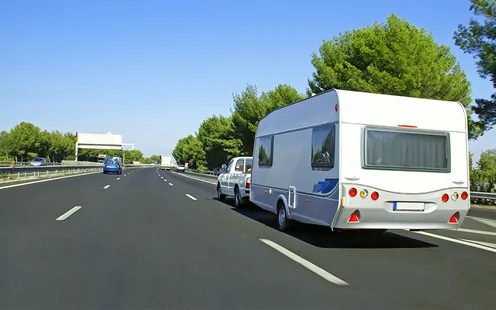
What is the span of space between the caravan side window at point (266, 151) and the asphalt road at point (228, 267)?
170 cm

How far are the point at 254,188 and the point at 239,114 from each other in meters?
35.4

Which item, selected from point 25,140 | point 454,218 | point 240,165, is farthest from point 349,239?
point 25,140

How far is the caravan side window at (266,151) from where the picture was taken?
36.4 ft

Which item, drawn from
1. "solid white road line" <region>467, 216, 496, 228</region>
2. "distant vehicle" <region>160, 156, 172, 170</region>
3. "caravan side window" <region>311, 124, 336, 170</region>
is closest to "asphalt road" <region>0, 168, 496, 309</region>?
"caravan side window" <region>311, 124, 336, 170</region>

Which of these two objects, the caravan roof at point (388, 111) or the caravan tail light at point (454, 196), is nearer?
the caravan roof at point (388, 111)

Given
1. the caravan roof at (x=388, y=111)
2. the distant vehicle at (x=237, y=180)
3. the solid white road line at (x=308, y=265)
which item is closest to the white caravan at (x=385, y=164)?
the caravan roof at (x=388, y=111)

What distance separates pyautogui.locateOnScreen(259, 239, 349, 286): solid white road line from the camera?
226 inches

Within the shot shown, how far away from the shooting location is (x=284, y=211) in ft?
32.4

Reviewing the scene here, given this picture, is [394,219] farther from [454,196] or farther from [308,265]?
[308,265]

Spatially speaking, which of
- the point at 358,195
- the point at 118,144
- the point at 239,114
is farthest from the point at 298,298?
the point at 118,144

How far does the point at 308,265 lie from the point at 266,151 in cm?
528

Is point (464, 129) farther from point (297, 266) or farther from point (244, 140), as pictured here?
point (244, 140)

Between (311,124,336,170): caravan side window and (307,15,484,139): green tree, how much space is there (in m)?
16.3

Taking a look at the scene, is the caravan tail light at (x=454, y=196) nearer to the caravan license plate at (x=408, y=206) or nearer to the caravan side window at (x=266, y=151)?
the caravan license plate at (x=408, y=206)
